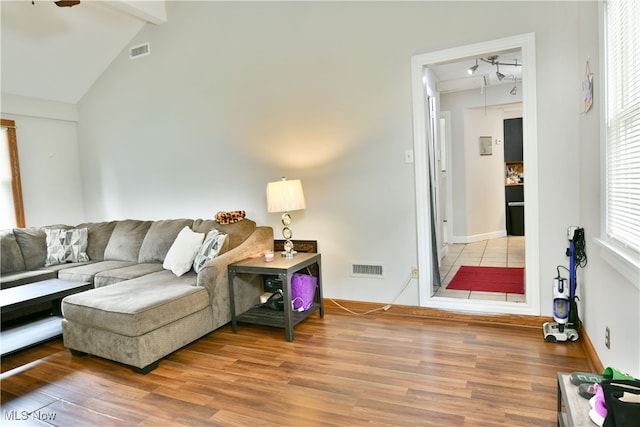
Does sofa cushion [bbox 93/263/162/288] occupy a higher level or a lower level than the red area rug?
higher

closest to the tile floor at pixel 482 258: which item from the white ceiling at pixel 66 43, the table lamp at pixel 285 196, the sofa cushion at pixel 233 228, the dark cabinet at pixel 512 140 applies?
the dark cabinet at pixel 512 140

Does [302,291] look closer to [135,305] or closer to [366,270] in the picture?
[366,270]

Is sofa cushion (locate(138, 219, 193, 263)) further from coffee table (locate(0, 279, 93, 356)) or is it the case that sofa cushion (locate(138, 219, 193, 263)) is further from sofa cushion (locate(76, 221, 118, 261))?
coffee table (locate(0, 279, 93, 356))

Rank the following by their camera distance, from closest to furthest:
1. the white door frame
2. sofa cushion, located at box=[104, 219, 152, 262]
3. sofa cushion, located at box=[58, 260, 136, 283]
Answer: the white door frame
sofa cushion, located at box=[58, 260, 136, 283]
sofa cushion, located at box=[104, 219, 152, 262]

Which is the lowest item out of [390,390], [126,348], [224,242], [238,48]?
[390,390]

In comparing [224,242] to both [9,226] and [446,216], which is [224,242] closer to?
[9,226]

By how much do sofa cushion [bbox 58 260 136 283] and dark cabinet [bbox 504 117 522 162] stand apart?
659 centimetres

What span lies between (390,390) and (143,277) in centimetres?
227

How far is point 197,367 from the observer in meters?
2.60

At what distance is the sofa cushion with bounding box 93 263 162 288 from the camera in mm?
3488

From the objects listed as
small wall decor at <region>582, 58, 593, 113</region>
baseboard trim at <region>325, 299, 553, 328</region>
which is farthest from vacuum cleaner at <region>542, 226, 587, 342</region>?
small wall decor at <region>582, 58, 593, 113</region>

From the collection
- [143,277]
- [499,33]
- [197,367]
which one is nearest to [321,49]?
[499,33]

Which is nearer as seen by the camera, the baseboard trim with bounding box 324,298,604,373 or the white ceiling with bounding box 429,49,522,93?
the baseboard trim with bounding box 324,298,604,373

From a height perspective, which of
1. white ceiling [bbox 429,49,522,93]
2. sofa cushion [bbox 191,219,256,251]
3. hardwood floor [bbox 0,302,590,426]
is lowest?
hardwood floor [bbox 0,302,590,426]
